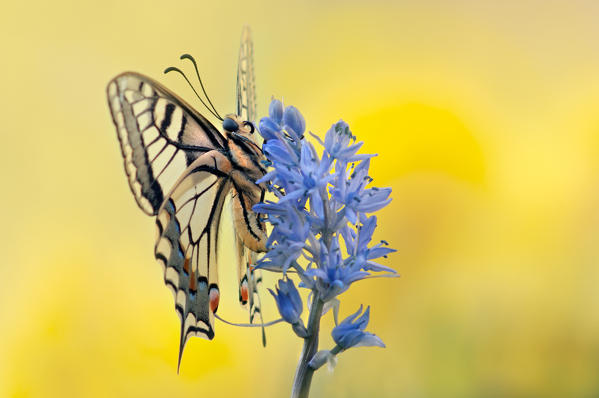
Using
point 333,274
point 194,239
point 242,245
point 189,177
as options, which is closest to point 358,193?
point 333,274

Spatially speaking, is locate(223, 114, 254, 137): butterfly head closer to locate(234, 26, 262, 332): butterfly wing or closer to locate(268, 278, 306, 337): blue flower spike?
locate(234, 26, 262, 332): butterfly wing

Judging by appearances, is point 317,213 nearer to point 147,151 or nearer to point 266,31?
point 147,151

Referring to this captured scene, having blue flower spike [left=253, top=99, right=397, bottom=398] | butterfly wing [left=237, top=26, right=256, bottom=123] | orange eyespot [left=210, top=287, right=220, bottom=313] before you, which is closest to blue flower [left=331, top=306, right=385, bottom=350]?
blue flower spike [left=253, top=99, right=397, bottom=398]

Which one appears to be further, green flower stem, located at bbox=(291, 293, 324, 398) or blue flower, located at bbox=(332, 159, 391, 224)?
blue flower, located at bbox=(332, 159, 391, 224)

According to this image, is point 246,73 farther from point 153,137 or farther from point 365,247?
point 365,247

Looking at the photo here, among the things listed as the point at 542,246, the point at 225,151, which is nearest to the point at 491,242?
the point at 542,246

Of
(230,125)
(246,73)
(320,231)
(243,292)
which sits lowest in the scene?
(243,292)
